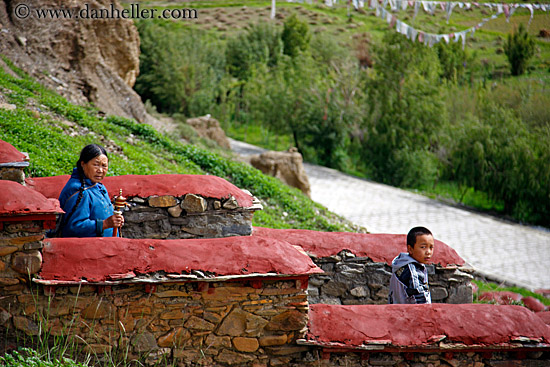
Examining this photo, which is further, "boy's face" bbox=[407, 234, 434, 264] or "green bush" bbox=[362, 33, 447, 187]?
"green bush" bbox=[362, 33, 447, 187]

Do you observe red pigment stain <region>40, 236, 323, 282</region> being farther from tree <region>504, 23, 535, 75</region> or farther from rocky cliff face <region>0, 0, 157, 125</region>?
tree <region>504, 23, 535, 75</region>

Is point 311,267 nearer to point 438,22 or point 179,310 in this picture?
point 179,310

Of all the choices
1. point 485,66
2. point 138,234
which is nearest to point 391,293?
point 138,234

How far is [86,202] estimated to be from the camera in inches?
159

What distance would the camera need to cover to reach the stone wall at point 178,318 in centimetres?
349

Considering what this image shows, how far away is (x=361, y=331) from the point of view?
12.5ft

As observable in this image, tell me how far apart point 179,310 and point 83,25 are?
445 inches

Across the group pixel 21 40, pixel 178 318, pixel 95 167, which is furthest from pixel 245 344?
pixel 21 40

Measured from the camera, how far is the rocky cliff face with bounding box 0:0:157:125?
11656 millimetres

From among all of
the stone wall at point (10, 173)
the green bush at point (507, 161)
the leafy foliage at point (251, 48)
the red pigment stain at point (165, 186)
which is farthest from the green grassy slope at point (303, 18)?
the stone wall at point (10, 173)

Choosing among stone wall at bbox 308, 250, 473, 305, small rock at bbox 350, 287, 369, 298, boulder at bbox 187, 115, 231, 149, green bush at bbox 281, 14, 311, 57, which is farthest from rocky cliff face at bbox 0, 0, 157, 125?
green bush at bbox 281, 14, 311, 57

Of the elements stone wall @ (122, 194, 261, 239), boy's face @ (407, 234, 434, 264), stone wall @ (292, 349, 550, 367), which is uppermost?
boy's face @ (407, 234, 434, 264)

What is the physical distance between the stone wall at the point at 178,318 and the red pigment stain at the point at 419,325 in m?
0.23

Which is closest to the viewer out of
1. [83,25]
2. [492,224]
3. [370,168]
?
[83,25]
